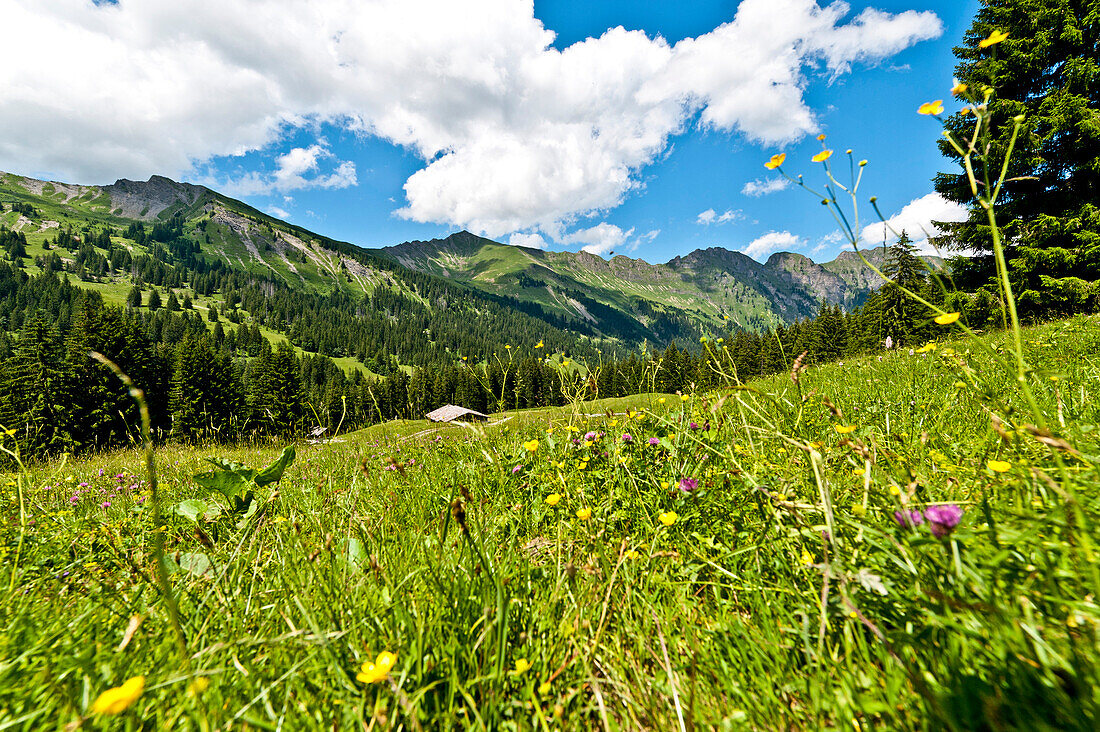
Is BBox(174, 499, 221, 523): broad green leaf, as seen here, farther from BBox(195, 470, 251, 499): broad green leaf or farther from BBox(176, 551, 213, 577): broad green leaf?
BBox(176, 551, 213, 577): broad green leaf

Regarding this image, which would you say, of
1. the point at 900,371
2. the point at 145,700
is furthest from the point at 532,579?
the point at 900,371

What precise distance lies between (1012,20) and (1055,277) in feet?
34.1

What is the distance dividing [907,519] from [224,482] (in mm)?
4131

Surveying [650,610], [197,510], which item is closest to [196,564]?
[197,510]

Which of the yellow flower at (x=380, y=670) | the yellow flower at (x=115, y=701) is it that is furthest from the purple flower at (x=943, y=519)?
the yellow flower at (x=115, y=701)

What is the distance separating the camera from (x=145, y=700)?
4.44ft

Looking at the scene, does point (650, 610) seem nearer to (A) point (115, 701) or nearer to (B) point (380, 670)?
(B) point (380, 670)

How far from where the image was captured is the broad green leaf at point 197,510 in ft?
10.1

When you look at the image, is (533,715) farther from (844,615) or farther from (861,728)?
(844,615)

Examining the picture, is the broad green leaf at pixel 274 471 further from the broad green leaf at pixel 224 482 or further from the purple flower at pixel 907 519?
the purple flower at pixel 907 519

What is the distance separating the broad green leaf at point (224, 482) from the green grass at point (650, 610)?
1.33ft

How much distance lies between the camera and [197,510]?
3.12m

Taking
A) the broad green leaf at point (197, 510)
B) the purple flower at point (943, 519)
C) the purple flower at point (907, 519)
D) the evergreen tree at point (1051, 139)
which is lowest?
the broad green leaf at point (197, 510)

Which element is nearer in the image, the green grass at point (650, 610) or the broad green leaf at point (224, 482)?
the green grass at point (650, 610)
